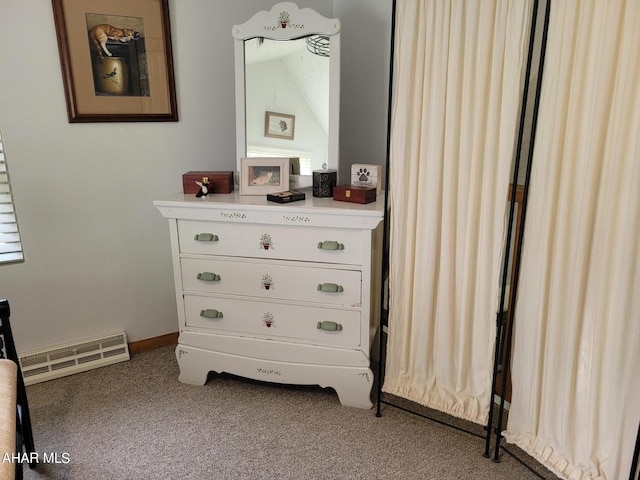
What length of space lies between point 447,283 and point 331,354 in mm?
604

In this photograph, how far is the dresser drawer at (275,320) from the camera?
206cm

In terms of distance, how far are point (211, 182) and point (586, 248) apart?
1577mm

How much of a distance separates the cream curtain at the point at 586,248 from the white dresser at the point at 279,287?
634 mm

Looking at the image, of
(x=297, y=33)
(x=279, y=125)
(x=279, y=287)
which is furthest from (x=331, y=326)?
(x=297, y=33)

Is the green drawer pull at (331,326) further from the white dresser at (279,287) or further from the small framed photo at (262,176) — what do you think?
the small framed photo at (262,176)

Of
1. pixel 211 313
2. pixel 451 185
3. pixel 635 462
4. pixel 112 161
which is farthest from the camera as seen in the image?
pixel 112 161

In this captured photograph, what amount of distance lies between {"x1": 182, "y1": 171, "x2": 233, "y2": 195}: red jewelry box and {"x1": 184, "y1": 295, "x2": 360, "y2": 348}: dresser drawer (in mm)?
505

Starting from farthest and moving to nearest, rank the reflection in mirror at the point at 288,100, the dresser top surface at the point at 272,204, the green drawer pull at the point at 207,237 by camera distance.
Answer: the reflection in mirror at the point at 288,100
the green drawer pull at the point at 207,237
the dresser top surface at the point at 272,204

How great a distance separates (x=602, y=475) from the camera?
4.99 ft

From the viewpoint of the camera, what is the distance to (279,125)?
229cm

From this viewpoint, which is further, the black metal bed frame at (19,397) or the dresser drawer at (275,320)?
the dresser drawer at (275,320)

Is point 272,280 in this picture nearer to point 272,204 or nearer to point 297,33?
point 272,204

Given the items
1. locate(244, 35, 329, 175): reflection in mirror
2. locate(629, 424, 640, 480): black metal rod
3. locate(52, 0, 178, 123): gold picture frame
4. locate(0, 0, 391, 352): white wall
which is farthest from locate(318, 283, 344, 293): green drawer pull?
locate(52, 0, 178, 123): gold picture frame

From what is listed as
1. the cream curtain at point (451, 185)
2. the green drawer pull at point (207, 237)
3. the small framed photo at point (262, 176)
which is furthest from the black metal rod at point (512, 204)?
the green drawer pull at point (207, 237)
